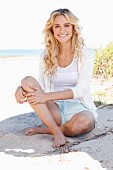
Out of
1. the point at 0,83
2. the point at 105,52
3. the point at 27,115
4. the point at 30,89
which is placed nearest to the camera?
the point at 30,89

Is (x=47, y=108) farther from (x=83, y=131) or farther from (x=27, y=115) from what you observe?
(x=27, y=115)

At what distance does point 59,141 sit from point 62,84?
57cm

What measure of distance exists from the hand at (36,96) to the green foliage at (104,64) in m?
4.14

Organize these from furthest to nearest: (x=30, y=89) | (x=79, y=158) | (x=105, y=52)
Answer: (x=105, y=52) → (x=30, y=89) → (x=79, y=158)

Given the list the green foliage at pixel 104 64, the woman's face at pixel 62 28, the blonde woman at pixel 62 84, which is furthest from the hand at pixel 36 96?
the green foliage at pixel 104 64

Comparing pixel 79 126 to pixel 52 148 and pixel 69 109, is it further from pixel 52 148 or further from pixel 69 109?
pixel 52 148

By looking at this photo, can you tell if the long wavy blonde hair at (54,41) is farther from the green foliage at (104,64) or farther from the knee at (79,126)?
the green foliage at (104,64)

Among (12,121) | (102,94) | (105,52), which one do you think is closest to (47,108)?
(12,121)

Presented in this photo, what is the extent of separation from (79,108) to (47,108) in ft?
1.02

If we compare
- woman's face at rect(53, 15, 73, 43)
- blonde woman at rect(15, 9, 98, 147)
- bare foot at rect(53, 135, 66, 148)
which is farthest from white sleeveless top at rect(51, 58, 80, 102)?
bare foot at rect(53, 135, 66, 148)

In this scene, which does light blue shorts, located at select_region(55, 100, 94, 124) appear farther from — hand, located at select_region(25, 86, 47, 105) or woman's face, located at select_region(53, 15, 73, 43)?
woman's face, located at select_region(53, 15, 73, 43)

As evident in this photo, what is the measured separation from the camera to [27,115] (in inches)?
205

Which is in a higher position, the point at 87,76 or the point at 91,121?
the point at 87,76

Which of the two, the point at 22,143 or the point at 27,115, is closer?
the point at 22,143
